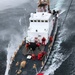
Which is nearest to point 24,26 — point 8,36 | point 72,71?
point 8,36

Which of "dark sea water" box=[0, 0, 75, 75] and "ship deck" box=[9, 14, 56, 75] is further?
"dark sea water" box=[0, 0, 75, 75]

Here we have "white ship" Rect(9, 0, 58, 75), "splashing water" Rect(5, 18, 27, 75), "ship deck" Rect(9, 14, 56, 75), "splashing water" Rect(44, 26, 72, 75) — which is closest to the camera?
"ship deck" Rect(9, 14, 56, 75)

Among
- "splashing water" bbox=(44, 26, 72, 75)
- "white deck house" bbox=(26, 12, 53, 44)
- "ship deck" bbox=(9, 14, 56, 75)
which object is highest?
"white deck house" bbox=(26, 12, 53, 44)

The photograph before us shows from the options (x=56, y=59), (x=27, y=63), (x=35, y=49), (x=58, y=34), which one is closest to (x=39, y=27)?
(x=35, y=49)

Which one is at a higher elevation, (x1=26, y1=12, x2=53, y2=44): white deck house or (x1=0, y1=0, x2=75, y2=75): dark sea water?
(x1=26, y1=12, x2=53, y2=44): white deck house

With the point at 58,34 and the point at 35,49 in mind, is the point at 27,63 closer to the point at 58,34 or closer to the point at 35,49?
the point at 35,49

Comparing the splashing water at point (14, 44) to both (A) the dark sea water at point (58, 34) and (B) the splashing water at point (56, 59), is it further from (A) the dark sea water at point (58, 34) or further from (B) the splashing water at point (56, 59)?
(B) the splashing water at point (56, 59)

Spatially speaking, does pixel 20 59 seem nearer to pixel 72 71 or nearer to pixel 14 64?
pixel 14 64

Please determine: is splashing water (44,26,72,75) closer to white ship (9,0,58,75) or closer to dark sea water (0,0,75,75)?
dark sea water (0,0,75,75)

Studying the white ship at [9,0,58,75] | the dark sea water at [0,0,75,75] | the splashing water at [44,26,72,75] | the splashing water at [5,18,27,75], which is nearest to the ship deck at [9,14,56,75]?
the white ship at [9,0,58,75]
